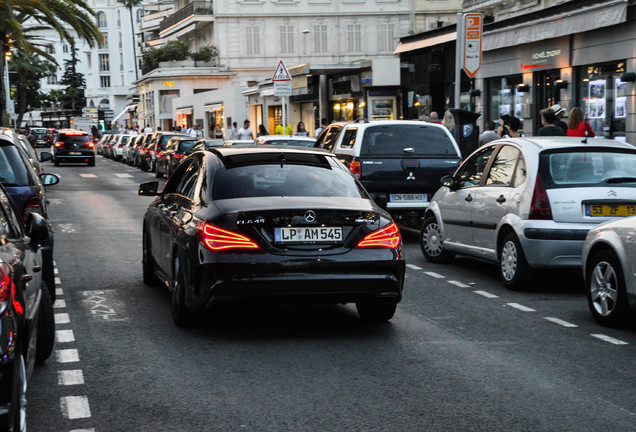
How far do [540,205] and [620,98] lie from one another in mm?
14929

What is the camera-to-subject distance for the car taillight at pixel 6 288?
4246 millimetres

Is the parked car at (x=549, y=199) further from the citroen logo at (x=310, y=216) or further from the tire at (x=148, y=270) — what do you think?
the tire at (x=148, y=270)

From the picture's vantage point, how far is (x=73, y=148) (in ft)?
148

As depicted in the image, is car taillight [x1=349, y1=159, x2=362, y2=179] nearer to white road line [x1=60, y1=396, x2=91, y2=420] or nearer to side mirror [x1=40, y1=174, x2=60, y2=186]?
side mirror [x1=40, y1=174, x2=60, y2=186]

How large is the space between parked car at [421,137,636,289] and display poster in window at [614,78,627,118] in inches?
535

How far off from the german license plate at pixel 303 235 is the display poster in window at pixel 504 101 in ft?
79.2

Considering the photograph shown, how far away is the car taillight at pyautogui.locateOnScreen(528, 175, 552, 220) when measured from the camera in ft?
32.2

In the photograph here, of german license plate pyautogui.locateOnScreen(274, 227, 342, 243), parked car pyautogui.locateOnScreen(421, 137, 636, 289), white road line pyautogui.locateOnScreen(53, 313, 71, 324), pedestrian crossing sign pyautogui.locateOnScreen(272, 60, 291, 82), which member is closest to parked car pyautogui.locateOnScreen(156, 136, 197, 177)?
pedestrian crossing sign pyautogui.locateOnScreen(272, 60, 291, 82)

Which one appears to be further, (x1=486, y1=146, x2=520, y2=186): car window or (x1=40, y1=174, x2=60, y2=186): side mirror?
(x1=40, y1=174, x2=60, y2=186): side mirror

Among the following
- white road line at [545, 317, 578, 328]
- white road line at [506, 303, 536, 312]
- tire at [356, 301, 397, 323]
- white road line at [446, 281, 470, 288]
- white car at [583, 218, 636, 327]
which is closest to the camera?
white car at [583, 218, 636, 327]

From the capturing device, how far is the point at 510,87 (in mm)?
30828

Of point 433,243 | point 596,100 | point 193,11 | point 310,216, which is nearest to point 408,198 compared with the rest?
point 433,243

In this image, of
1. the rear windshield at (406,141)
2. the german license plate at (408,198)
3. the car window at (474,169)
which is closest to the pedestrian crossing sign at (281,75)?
the rear windshield at (406,141)

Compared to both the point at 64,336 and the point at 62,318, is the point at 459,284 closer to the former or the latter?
the point at 62,318
